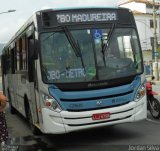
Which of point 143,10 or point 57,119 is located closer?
point 57,119

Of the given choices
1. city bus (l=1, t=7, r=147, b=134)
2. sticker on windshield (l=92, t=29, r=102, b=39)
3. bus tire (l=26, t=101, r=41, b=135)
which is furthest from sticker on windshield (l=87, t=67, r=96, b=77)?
bus tire (l=26, t=101, r=41, b=135)

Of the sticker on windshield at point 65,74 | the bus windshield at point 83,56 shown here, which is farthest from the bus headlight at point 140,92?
the sticker on windshield at point 65,74

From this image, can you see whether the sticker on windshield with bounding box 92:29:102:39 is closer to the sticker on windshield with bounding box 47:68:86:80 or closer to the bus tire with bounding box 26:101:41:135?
the sticker on windshield with bounding box 47:68:86:80

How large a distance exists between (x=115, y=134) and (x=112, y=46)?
7.47 feet

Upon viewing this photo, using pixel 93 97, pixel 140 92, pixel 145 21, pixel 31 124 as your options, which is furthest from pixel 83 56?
pixel 145 21

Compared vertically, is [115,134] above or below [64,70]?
below

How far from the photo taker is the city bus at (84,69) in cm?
857

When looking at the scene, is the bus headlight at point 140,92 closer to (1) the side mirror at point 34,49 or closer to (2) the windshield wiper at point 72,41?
(2) the windshield wiper at point 72,41

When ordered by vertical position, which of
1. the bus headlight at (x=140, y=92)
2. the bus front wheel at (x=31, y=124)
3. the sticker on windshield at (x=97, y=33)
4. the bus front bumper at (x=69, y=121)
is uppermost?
the sticker on windshield at (x=97, y=33)

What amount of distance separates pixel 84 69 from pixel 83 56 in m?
0.28

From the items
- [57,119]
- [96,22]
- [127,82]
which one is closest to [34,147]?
[57,119]

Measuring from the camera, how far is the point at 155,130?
1014 cm

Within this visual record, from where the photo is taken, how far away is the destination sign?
355 inches

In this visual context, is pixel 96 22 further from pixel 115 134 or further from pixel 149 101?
pixel 149 101
